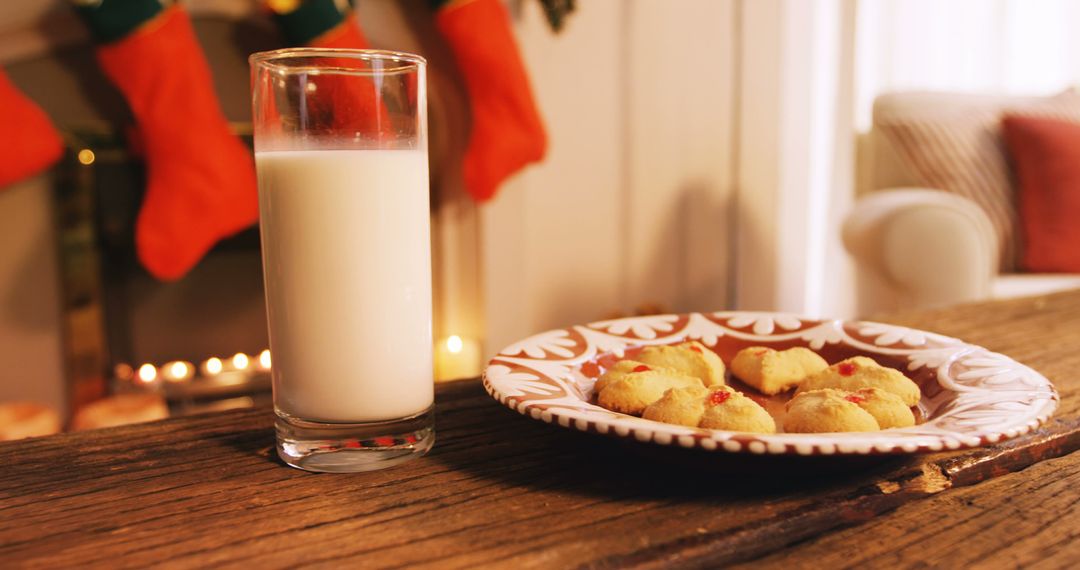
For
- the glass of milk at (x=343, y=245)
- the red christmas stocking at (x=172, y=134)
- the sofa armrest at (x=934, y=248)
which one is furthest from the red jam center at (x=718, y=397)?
the sofa armrest at (x=934, y=248)

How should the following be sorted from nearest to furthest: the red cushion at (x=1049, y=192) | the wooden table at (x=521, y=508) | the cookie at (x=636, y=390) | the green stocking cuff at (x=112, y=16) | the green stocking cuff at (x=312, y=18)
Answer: the wooden table at (x=521, y=508)
the cookie at (x=636, y=390)
the green stocking cuff at (x=112, y=16)
the green stocking cuff at (x=312, y=18)
the red cushion at (x=1049, y=192)

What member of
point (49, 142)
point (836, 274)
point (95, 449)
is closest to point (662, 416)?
point (95, 449)

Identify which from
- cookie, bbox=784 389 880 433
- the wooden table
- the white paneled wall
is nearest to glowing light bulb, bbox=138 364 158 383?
the white paneled wall

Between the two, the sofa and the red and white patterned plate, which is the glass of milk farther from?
the sofa

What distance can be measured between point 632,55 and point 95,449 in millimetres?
1897

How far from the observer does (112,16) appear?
1.50 m

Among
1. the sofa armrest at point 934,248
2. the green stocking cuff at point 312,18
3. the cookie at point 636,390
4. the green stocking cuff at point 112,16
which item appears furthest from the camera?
the sofa armrest at point 934,248

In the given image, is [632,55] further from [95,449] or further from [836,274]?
[95,449]

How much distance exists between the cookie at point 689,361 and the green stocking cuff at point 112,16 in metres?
1.38

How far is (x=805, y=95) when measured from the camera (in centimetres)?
248

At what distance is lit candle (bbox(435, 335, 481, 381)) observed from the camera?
206 cm

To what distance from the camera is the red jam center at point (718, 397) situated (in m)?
0.46

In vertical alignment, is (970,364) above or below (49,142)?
below

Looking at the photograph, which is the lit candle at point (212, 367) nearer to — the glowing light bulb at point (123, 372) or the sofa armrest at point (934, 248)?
the glowing light bulb at point (123, 372)
